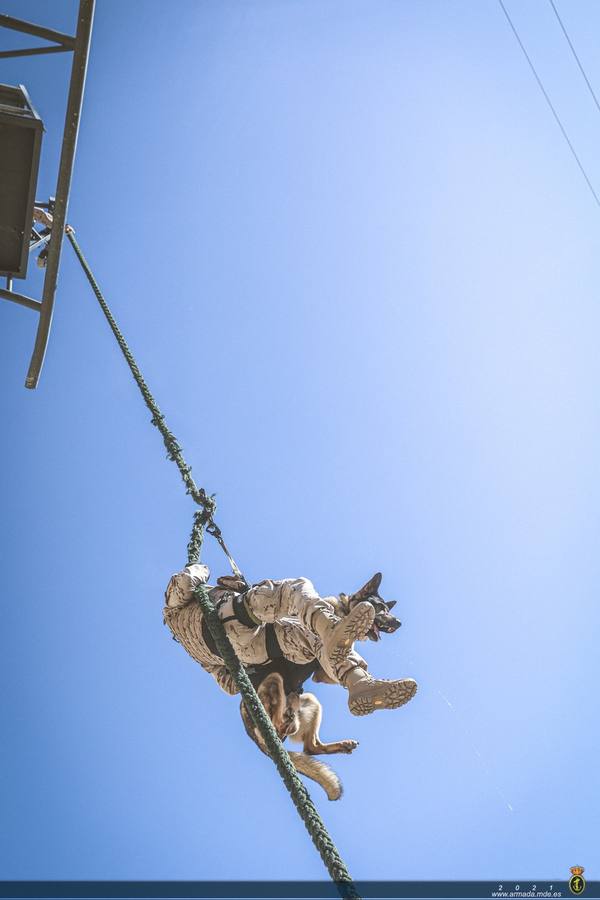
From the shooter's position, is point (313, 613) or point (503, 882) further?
point (503, 882)

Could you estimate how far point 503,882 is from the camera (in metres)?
5.48

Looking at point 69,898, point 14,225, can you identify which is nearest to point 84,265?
point 14,225

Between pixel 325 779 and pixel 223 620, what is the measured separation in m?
0.99

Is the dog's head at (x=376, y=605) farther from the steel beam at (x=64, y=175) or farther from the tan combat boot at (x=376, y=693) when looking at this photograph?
the steel beam at (x=64, y=175)

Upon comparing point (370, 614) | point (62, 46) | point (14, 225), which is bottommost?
point (370, 614)

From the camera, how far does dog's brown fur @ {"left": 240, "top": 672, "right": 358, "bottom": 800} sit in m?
4.05

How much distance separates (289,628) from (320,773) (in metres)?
0.77

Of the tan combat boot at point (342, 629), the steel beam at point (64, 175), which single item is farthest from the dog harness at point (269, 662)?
the steel beam at point (64, 175)

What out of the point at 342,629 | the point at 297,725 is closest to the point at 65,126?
the point at 342,629

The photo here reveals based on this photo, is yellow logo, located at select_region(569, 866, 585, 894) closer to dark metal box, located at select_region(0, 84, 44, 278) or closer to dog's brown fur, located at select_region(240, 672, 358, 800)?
dog's brown fur, located at select_region(240, 672, 358, 800)

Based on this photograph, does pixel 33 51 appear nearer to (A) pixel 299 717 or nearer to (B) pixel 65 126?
(B) pixel 65 126

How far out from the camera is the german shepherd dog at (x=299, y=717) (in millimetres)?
4000

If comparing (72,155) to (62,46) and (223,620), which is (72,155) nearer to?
(62,46)

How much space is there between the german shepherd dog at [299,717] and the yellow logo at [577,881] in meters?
2.71
